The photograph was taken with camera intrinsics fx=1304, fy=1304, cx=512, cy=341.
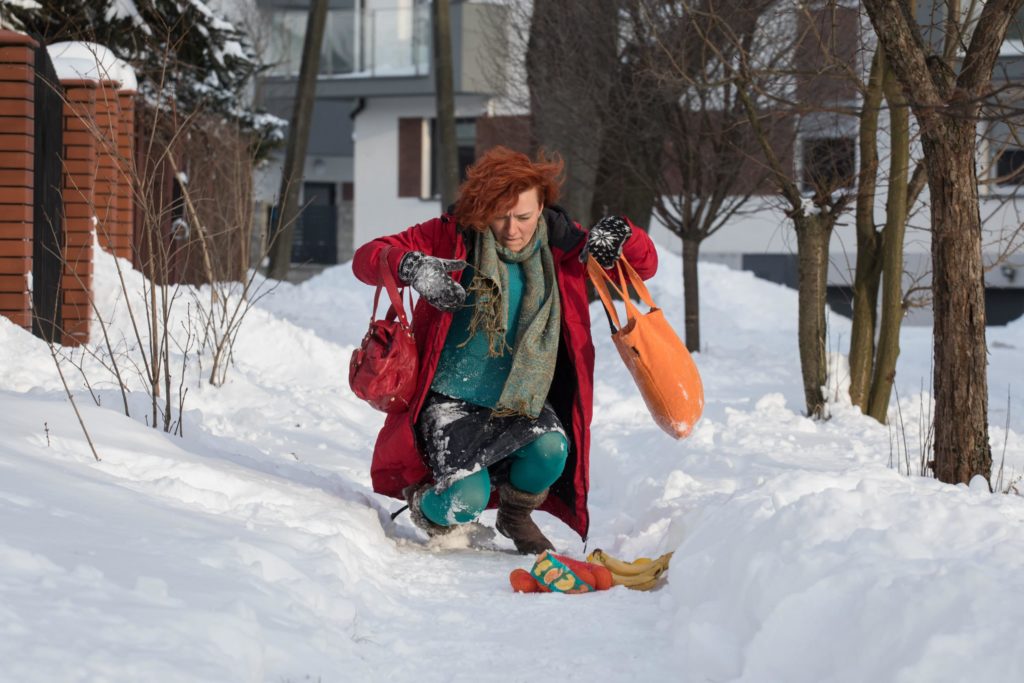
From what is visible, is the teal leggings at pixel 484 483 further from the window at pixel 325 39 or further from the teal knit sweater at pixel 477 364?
the window at pixel 325 39

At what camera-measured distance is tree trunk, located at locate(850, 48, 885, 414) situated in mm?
8852

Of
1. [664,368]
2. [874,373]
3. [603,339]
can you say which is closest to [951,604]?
[664,368]

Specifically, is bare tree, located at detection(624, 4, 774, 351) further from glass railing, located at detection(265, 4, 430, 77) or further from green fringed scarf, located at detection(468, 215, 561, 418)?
glass railing, located at detection(265, 4, 430, 77)

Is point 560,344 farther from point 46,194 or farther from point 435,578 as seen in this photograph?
point 46,194

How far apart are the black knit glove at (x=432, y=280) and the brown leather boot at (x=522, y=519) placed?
957mm

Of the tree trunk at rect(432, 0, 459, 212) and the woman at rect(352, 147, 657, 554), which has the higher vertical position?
the tree trunk at rect(432, 0, 459, 212)

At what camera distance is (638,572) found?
4496 mm

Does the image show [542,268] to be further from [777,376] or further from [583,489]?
[777,376]

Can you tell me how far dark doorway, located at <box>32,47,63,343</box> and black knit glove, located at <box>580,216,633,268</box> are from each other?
5.15m

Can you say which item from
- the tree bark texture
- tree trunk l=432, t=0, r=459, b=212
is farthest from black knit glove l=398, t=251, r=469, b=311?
tree trunk l=432, t=0, r=459, b=212

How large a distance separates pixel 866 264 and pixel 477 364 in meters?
5.13

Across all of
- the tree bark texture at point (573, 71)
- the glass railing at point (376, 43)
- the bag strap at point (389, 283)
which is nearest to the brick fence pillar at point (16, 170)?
the bag strap at point (389, 283)

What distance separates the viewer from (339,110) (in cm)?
3622

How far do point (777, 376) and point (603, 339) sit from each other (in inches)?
124
